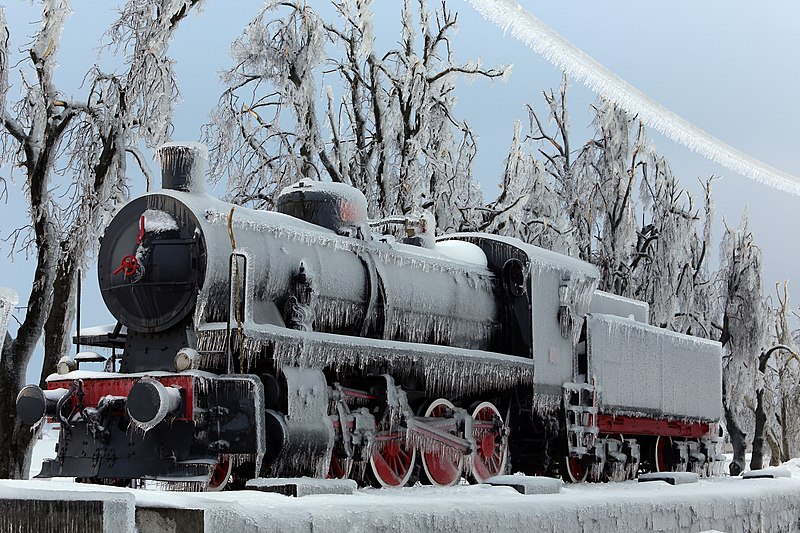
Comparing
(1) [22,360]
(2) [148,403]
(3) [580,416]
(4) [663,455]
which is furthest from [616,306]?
(2) [148,403]

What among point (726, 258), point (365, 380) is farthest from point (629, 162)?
point (365, 380)

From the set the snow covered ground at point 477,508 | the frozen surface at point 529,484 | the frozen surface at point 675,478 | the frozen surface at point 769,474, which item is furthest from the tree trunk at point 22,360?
the frozen surface at point 769,474

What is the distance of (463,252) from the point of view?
12234 mm

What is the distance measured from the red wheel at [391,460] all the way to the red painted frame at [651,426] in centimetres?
349

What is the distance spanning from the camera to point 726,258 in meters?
27.8

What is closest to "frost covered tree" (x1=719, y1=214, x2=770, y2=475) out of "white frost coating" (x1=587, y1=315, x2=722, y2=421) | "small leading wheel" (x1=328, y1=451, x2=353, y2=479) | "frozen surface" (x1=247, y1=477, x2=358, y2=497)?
"white frost coating" (x1=587, y1=315, x2=722, y2=421)

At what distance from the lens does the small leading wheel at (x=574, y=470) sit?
12281mm

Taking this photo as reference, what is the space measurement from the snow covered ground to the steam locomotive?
140 cm

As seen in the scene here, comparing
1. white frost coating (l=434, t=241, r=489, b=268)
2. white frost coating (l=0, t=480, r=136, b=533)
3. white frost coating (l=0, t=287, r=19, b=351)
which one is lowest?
white frost coating (l=0, t=480, r=136, b=533)

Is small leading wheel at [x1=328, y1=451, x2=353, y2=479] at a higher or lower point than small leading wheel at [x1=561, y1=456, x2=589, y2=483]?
higher

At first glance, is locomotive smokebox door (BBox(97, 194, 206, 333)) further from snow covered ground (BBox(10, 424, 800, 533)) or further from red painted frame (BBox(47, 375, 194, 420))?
snow covered ground (BBox(10, 424, 800, 533))

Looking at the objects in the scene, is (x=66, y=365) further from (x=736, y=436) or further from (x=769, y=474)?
(x=736, y=436)

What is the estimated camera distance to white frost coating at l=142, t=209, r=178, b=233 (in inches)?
346

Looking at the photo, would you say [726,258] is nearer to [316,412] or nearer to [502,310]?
[502,310]
